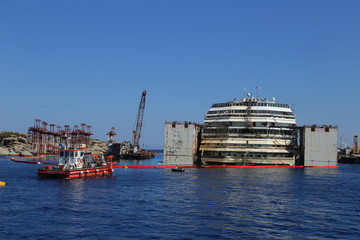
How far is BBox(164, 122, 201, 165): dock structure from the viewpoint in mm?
117188

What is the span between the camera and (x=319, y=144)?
11569 cm

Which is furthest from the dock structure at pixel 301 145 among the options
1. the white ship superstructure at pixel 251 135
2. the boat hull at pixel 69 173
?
the boat hull at pixel 69 173

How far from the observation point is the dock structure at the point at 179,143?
384 feet

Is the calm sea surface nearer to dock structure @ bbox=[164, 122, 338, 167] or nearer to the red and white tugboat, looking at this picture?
the red and white tugboat

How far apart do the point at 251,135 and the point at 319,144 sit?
815 inches

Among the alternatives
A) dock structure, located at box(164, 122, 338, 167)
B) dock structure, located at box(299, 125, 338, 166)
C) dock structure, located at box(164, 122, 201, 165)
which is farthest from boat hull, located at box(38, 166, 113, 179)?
dock structure, located at box(299, 125, 338, 166)

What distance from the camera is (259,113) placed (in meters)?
115

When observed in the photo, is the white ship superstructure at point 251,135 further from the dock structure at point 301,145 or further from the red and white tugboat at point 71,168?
the red and white tugboat at point 71,168

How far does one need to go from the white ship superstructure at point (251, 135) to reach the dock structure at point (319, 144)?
158 inches

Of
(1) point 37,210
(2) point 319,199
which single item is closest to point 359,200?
(2) point 319,199

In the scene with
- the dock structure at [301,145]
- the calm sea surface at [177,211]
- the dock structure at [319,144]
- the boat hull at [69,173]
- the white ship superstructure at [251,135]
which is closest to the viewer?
the calm sea surface at [177,211]

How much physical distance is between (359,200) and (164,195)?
28.2 meters

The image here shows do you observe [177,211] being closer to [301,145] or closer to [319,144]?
[319,144]

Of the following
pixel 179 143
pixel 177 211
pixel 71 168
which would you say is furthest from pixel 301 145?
pixel 177 211
